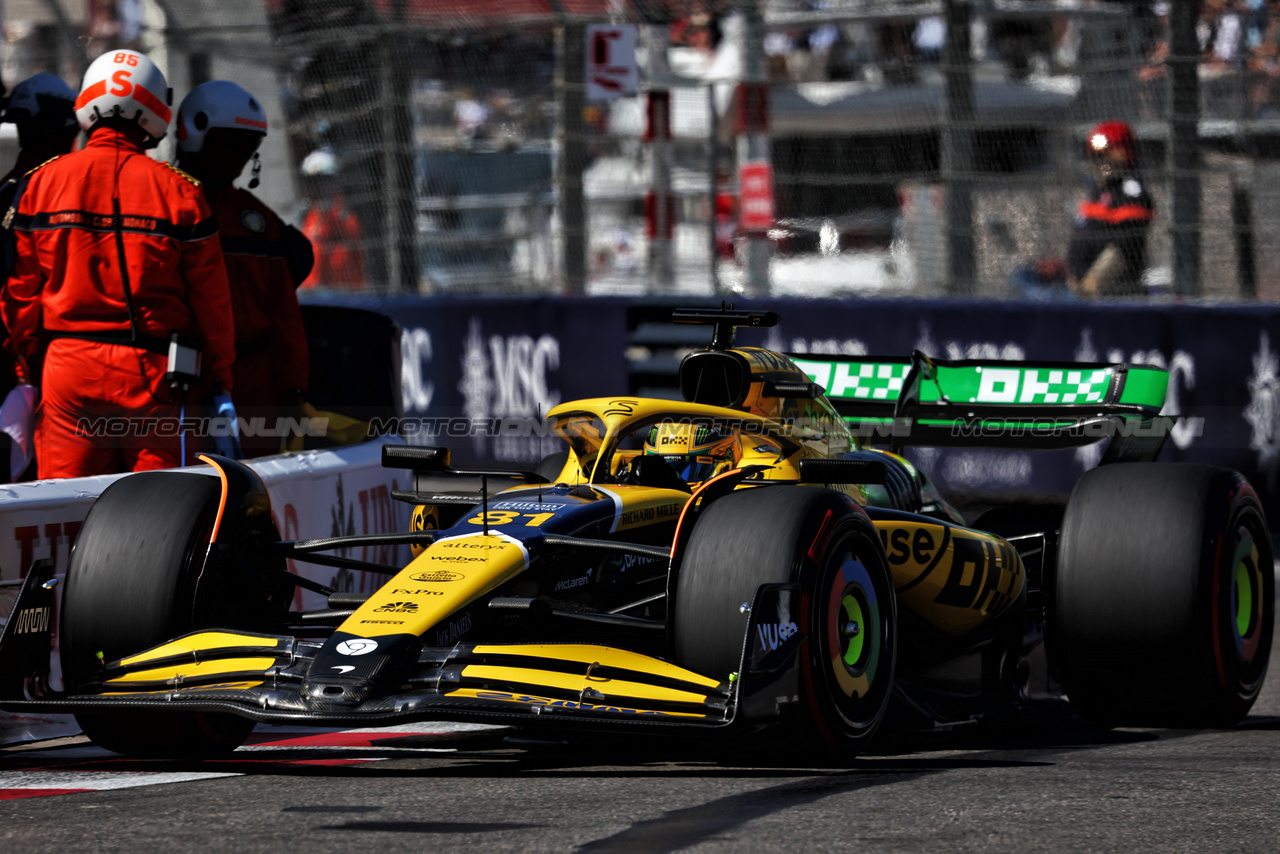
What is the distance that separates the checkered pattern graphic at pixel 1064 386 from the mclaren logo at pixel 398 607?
314cm

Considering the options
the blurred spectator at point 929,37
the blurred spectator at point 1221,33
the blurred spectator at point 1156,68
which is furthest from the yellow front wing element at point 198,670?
the blurred spectator at point 929,37

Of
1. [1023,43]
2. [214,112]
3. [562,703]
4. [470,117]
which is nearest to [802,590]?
[562,703]

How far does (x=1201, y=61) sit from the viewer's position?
10.4 metres

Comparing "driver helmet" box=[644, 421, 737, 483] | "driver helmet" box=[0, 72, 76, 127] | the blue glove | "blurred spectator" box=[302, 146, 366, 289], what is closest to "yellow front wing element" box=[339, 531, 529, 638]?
"driver helmet" box=[644, 421, 737, 483]

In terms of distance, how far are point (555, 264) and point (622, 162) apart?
872mm

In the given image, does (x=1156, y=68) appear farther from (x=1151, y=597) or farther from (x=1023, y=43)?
(x=1151, y=597)

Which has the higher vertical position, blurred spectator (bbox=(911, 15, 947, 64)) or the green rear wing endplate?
blurred spectator (bbox=(911, 15, 947, 64))

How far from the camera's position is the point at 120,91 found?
257 inches

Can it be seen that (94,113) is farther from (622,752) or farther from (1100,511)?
(1100,511)

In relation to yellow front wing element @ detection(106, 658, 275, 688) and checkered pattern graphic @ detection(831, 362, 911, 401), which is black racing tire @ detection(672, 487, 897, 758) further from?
checkered pattern graphic @ detection(831, 362, 911, 401)

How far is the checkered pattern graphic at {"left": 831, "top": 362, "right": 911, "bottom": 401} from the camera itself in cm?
732

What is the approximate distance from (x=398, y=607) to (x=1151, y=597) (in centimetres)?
237

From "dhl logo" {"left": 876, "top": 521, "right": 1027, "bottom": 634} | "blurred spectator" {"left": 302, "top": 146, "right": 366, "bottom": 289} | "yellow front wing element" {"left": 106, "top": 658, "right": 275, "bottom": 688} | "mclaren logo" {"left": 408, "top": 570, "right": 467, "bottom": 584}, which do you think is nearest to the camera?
"yellow front wing element" {"left": 106, "top": 658, "right": 275, "bottom": 688}

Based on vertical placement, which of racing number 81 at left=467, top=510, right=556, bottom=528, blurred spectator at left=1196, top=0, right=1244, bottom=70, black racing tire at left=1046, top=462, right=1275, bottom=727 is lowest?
black racing tire at left=1046, top=462, right=1275, bottom=727
